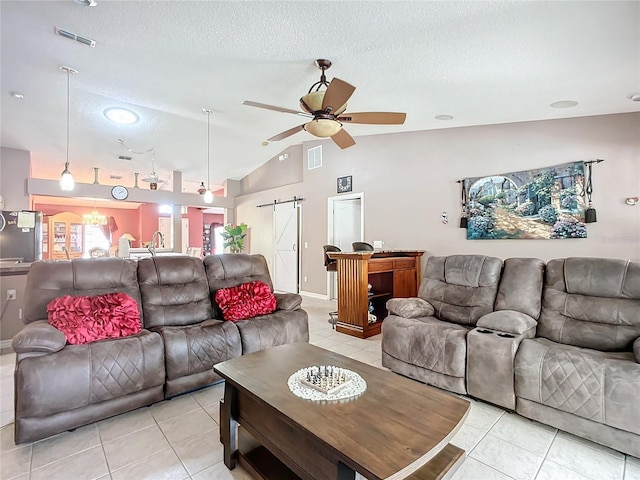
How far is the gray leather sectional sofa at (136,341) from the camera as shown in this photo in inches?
75.0

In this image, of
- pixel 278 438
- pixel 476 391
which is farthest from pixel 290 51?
pixel 476 391

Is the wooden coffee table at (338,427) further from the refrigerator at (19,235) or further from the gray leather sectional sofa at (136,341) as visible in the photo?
the refrigerator at (19,235)

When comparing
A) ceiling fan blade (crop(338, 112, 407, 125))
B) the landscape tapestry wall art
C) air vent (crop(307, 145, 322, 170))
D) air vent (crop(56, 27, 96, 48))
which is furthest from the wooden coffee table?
air vent (crop(307, 145, 322, 170))

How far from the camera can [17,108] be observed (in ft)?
13.8

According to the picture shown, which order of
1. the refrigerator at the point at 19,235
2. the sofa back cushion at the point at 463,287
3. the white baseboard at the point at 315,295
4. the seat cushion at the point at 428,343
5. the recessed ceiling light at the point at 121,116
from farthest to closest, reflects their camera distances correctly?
1. the white baseboard at the point at 315,295
2. the recessed ceiling light at the point at 121,116
3. the refrigerator at the point at 19,235
4. the sofa back cushion at the point at 463,287
5. the seat cushion at the point at 428,343

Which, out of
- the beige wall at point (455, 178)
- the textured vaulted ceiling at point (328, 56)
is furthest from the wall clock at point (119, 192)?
the beige wall at point (455, 178)

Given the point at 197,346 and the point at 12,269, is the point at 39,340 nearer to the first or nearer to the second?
the point at 197,346

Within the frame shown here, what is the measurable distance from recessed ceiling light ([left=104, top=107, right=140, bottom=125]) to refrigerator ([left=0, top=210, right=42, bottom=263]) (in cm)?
177

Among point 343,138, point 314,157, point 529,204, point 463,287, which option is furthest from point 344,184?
point 463,287

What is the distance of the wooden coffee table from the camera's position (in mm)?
1137

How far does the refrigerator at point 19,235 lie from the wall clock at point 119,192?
247 cm

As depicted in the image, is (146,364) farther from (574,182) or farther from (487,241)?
(574,182)

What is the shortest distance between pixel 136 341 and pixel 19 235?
10.8ft

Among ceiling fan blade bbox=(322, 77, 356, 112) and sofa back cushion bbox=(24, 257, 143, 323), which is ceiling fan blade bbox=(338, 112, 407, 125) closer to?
ceiling fan blade bbox=(322, 77, 356, 112)
